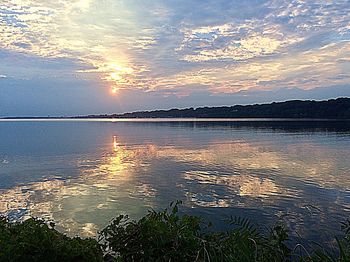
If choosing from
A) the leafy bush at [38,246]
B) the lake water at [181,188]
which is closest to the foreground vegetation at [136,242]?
the leafy bush at [38,246]

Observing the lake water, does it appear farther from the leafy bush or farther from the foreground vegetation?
the leafy bush

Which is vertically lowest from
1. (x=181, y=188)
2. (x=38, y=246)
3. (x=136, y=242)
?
(x=181, y=188)

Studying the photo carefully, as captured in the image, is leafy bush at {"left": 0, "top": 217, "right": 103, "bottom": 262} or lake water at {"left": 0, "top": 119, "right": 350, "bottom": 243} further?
lake water at {"left": 0, "top": 119, "right": 350, "bottom": 243}

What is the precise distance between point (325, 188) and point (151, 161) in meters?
14.4

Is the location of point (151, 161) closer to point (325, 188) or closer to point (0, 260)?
point (325, 188)

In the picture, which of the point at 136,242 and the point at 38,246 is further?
the point at 136,242

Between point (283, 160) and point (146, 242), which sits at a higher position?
point (146, 242)

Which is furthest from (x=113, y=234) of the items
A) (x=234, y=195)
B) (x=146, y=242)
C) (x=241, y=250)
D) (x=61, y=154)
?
(x=61, y=154)

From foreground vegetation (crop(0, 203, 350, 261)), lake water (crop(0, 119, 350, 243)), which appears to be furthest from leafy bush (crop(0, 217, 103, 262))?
lake water (crop(0, 119, 350, 243))

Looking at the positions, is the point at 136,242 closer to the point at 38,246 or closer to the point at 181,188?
the point at 38,246

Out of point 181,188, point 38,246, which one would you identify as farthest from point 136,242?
point 181,188

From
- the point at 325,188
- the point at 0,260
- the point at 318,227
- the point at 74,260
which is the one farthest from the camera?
the point at 325,188

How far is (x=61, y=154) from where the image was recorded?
113 feet

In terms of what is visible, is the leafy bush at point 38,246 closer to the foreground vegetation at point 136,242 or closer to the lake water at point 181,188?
the foreground vegetation at point 136,242
